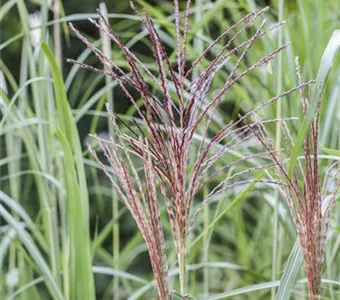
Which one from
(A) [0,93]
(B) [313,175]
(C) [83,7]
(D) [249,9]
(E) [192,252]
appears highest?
(C) [83,7]

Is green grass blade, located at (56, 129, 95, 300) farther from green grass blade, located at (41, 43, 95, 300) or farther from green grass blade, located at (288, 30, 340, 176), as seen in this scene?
green grass blade, located at (288, 30, 340, 176)

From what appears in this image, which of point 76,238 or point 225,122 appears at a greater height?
point 225,122

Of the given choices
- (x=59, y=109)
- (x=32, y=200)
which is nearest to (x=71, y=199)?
(x=59, y=109)

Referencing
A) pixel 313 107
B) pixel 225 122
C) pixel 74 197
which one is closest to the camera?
pixel 313 107

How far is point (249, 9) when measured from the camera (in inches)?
46.9

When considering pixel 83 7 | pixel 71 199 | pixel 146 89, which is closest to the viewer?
pixel 146 89

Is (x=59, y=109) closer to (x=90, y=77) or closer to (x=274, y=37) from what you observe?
(x=274, y=37)

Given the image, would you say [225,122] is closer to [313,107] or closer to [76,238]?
[76,238]

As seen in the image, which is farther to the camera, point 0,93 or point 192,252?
point 192,252

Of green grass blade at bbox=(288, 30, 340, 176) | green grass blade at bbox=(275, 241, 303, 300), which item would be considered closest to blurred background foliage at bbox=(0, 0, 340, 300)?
green grass blade at bbox=(275, 241, 303, 300)

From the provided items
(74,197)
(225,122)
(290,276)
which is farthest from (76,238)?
(225,122)

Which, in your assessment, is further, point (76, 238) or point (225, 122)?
point (225, 122)

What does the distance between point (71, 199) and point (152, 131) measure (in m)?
0.15

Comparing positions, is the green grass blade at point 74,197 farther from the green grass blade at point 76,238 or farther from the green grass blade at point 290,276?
the green grass blade at point 290,276
